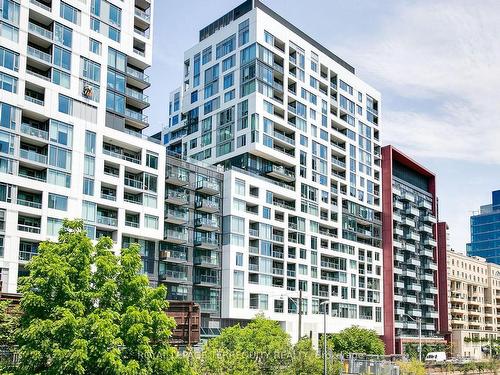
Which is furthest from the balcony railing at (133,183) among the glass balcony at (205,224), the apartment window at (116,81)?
the glass balcony at (205,224)

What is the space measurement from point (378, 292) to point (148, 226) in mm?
56396

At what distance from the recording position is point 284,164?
9994 centimetres

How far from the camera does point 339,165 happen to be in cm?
11150

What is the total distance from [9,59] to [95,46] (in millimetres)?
11104

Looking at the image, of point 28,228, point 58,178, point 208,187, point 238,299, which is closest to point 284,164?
point 208,187

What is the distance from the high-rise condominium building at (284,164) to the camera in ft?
299

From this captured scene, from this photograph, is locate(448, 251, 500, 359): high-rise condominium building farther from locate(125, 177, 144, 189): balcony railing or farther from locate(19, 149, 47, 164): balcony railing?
locate(19, 149, 47, 164): balcony railing

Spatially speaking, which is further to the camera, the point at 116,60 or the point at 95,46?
the point at 116,60

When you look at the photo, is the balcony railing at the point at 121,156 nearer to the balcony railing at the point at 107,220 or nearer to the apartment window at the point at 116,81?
the balcony railing at the point at 107,220

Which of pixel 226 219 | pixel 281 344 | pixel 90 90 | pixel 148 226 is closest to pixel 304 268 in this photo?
pixel 226 219

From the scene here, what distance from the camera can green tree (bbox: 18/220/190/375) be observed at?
35.5 meters

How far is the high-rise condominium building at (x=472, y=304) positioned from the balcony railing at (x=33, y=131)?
4207 inches

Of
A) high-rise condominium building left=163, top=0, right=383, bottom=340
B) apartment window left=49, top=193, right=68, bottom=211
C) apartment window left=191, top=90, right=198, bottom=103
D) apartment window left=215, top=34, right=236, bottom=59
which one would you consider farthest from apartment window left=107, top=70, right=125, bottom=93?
apartment window left=191, top=90, right=198, bottom=103

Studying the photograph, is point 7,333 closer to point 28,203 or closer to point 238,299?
point 28,203
